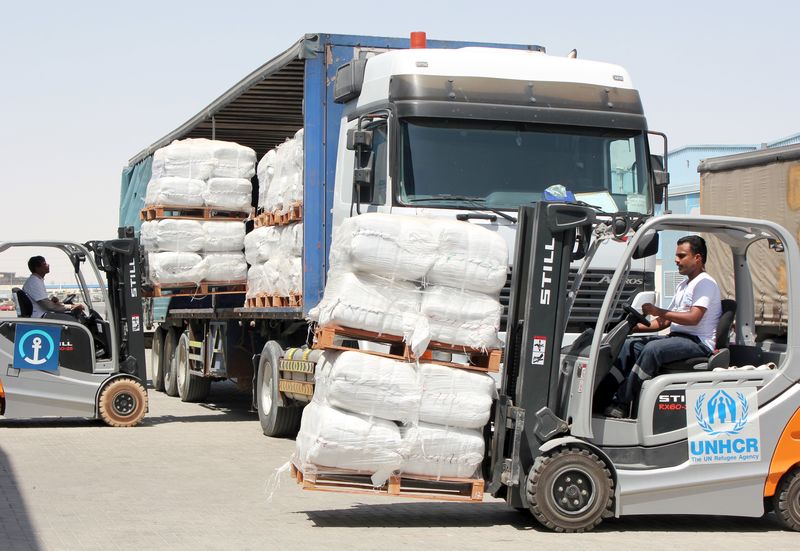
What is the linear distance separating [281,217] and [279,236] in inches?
13.3

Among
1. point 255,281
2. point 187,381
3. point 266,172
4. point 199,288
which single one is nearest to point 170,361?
point 187,381

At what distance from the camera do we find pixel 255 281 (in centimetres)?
1450

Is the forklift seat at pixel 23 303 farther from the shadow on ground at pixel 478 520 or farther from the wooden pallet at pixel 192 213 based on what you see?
the shadow on ground at pixel 478 520

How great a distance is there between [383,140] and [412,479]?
345 centimetres

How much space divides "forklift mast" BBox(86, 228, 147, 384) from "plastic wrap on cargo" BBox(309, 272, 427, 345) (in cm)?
794

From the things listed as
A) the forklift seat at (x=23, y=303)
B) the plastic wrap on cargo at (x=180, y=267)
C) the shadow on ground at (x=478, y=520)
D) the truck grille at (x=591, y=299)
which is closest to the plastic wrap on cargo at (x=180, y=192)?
the plastic wrap on cargo at (x=180, y=267)

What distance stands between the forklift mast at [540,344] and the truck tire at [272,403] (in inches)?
222

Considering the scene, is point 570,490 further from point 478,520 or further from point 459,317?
point 459,317

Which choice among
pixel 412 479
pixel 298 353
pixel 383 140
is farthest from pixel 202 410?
pixel 412 479

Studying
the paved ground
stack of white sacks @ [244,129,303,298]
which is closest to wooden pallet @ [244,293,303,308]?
stack of white sacks @ [244,129,303,298]

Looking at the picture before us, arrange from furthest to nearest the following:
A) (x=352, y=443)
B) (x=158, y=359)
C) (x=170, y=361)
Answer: (x=158, y=359), (x=170, y=361), (x=352, y=443)

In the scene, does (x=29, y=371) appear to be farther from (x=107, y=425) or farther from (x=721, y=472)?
(x=721, y=472)

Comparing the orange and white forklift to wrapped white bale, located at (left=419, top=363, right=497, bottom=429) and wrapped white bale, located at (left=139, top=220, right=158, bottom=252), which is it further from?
wrapped white bale, located at (left=139, top=220, right=158, bottom=252)

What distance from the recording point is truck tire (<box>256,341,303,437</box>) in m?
13.3
